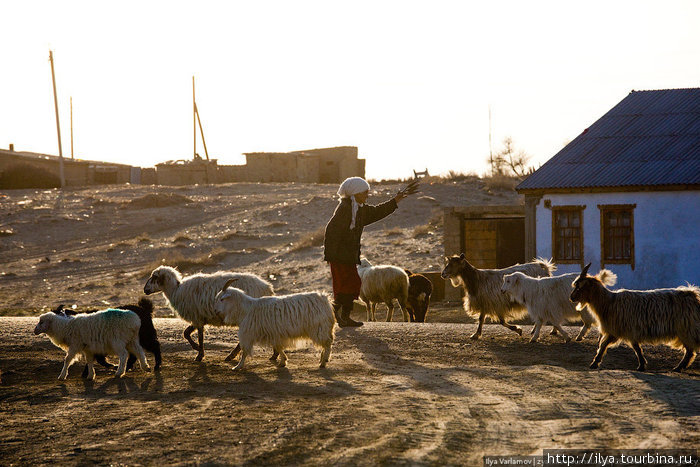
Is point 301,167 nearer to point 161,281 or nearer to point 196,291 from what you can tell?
point 161,281

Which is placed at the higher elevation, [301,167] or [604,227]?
[301,167]

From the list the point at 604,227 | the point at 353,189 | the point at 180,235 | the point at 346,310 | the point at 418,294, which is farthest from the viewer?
the point at 180,235

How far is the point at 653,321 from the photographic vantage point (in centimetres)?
1177

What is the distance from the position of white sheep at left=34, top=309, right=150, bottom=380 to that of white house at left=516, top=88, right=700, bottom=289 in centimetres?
1487

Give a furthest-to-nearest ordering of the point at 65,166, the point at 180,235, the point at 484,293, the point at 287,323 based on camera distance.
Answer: the point at 65,166 < the point at 180,235 < the point at 484,293 < the point at 287,323

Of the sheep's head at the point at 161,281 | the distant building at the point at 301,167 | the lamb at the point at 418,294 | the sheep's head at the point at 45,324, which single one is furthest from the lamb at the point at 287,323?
the distant building at the point at 301,167

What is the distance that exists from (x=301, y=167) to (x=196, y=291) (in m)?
47.7

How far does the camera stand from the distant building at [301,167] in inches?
2373

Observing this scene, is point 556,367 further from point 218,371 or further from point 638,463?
point 638,463

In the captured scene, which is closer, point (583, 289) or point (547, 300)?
point (583, 289)

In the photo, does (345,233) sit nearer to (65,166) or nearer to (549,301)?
(549,301)

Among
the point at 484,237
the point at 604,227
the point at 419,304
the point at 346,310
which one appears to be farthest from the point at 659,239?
the point at 346,310

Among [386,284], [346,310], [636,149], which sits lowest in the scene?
[386,284]

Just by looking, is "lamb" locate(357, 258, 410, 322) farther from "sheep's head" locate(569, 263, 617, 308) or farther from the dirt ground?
"sheep's head" locate(569, 263, 617, 308)
